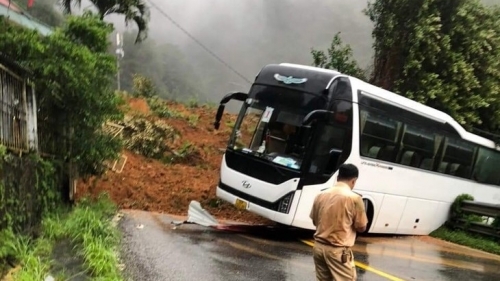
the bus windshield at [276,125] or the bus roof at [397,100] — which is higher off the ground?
the bus roof at [397,100]

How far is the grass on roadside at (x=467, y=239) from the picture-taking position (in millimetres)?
12180

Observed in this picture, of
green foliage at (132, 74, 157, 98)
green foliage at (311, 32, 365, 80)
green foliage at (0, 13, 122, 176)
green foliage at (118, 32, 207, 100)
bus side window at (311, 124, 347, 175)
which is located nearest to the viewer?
green foliage at (0, 13, 122, 176)

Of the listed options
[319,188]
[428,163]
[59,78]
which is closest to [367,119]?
[319,188]

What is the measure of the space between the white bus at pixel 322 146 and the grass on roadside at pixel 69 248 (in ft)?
9.12

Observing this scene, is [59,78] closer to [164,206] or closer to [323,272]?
[164,206]

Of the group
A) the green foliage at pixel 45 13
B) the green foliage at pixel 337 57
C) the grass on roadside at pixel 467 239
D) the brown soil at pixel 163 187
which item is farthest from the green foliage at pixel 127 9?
the green foliage at pixel 45 13

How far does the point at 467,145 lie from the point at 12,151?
11066 millimetres

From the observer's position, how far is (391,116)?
1080 cm

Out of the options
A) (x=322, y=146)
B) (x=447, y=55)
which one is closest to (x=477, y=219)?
(x=447, y=55)

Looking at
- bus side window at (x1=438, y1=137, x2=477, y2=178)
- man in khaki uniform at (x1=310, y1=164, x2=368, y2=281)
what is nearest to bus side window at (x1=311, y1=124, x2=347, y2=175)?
man in khaki uniform at (x1=310, y1=164, x2=368, y2=281)

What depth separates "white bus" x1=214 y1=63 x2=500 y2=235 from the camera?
9117 millimetres

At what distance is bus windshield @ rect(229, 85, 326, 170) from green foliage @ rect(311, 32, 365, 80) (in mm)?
9001

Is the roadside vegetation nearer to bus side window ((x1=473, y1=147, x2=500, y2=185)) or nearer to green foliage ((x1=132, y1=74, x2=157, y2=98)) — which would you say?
bus side window ((x1=473, y1=147, x2=500, y2=185))

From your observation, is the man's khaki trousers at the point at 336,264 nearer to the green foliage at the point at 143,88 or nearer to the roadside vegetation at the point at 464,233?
the roadside vegetation at the point at 464,233
